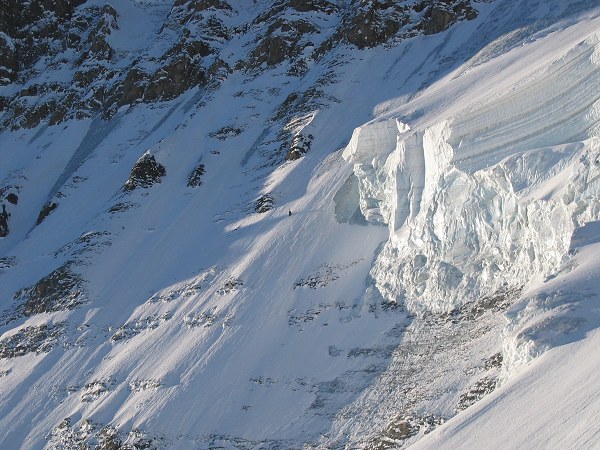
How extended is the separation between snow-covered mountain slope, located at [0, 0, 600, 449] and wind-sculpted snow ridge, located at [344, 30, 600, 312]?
0.10 m

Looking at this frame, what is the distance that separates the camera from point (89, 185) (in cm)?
6475

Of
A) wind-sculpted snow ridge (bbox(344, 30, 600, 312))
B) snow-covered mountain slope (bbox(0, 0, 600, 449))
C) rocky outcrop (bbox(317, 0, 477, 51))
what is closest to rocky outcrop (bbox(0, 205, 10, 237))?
snow-covered mountain slope (bbox(0, 0, 600, 449))

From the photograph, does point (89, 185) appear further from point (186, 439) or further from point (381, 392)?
point (381, 392)

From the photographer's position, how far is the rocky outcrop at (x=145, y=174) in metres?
60.8

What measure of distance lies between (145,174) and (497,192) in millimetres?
30840

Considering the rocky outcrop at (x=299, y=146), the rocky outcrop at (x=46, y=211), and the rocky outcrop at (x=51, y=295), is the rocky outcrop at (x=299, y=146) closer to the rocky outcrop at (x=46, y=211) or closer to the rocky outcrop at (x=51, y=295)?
the rocky outcrop at (x=51, y=295)

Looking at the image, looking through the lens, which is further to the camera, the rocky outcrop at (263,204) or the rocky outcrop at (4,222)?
the rocky outcrop at (4,222)

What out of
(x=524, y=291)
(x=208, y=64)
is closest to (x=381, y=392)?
(x=524, y=291)

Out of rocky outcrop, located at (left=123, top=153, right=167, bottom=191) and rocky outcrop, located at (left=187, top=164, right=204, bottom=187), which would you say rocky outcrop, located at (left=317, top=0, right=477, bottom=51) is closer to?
rocky outcrop, located at (left=187, top=164, right=204, bottom=187)

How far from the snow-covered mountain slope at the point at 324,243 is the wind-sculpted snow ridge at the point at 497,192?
0.10 metres

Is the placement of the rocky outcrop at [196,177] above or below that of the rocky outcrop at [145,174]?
below

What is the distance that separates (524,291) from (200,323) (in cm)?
1705

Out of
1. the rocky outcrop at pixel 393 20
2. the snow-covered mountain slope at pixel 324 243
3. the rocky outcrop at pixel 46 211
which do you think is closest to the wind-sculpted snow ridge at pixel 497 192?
the snow-covered mountain slope at pixel 324 243

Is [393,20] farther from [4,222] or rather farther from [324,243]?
[4,222]
